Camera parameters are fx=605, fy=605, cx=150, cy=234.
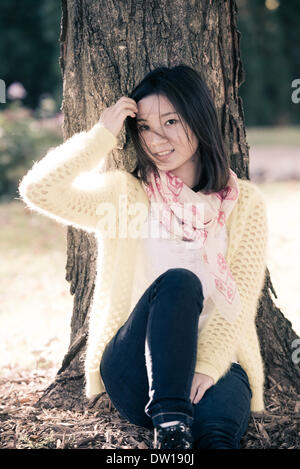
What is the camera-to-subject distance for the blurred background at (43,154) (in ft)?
14.6

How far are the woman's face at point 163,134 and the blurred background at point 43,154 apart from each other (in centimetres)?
157

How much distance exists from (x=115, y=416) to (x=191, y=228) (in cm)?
87

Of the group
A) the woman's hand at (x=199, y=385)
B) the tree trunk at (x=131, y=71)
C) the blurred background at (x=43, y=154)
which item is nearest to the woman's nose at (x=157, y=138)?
the tree trunk at (x=131, y=71)

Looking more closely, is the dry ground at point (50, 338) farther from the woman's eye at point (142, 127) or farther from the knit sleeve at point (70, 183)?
the woman's eye at point (142, 127)

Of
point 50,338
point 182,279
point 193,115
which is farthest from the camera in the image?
point 50,338

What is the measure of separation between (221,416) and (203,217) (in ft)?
2.49

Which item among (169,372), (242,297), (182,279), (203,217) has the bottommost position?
(169,372)

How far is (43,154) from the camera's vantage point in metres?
9.80

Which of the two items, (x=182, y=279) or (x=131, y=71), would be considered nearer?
(x=182, y=279)

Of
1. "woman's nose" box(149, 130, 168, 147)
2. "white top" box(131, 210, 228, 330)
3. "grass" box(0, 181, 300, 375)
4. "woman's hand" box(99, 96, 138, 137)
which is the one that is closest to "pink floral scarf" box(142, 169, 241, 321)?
"white top" box(131, 210, 228, 330)

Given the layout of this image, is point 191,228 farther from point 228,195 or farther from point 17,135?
point 17,135

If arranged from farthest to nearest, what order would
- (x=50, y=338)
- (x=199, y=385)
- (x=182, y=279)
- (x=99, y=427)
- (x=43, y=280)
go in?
1. (x=43, y=280)
2. (x=50, y=338)
3. (x=99, y=427)
4. (x=199, y=385)
5. (x=182, y=279)

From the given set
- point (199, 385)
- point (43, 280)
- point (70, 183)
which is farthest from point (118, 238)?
point (43, 280)

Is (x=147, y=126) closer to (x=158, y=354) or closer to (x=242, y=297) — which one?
(x=242, y=297)
